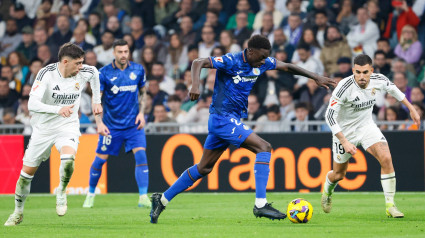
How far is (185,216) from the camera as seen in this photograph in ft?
37.5

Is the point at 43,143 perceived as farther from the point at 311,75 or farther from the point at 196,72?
the point at 311,75

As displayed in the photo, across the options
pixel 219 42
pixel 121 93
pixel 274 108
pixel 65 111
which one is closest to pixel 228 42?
pixel 219 42

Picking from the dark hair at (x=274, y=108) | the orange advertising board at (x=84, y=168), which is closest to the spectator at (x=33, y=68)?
the orange advertising board at (x=84, y=168)

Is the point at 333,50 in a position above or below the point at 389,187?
above

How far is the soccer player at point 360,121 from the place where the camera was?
35.6 ft

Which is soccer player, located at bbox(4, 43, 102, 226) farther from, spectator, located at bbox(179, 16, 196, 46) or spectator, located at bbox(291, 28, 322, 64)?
spectator, located at bbox(179, 16, 196, 46)

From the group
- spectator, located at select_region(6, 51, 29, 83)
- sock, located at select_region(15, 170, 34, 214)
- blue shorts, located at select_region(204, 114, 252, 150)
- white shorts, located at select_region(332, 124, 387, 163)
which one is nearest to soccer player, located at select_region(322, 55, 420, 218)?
white shorts, located at select_region(332, 124, 387, 163)

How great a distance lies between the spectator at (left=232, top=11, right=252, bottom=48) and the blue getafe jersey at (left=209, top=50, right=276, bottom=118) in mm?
9239

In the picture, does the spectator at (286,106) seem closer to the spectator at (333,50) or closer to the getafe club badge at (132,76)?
the spectator at (333,50)

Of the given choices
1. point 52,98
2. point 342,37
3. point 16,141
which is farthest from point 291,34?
A: point 52,98

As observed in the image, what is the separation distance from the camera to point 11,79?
2081cm

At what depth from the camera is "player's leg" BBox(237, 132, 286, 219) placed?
31.9ft

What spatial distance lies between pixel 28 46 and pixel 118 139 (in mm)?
8966

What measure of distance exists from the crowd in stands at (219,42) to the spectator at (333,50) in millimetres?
23
